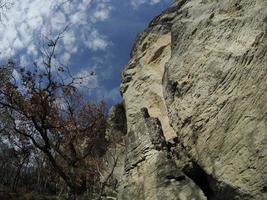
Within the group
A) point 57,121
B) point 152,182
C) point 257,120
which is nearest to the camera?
point 257,120

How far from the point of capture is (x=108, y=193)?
25.9 m

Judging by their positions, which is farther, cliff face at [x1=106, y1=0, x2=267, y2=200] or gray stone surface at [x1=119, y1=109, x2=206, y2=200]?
gray stone surface at [x1=119, y1=109, x2=206, y2=200]

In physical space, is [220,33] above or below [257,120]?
above

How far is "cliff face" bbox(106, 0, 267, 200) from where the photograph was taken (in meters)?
12.1

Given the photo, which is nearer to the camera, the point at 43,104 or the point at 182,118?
the point at 182,118

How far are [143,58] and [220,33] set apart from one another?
8.69m

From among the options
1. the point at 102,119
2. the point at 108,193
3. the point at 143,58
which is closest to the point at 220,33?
the point at 143,58

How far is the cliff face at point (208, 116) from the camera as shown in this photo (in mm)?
12086

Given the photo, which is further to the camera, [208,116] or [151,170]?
[151,170]

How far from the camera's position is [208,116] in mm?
13875

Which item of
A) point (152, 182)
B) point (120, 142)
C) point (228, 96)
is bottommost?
point (152, 182)

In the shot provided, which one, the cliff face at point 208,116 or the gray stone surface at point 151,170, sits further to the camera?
the gray stone surface at point 151,170

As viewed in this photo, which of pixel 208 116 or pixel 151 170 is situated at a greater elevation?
pixel 208 116

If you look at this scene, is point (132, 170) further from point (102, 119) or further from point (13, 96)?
point (102, 119)
